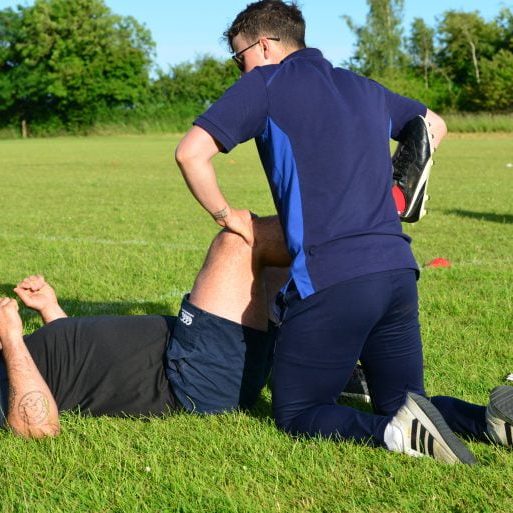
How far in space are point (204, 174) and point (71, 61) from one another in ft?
242

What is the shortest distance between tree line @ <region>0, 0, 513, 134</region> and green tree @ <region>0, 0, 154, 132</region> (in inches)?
3.3

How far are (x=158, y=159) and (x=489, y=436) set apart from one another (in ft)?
90.0

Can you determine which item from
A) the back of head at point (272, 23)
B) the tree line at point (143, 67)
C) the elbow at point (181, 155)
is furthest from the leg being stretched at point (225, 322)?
the tree line at point (143, 67)

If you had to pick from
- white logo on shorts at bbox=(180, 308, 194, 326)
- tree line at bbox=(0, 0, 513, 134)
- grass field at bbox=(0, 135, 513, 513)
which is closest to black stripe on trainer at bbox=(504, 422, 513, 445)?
grass field at bbox=(0, 135, 513, 513)

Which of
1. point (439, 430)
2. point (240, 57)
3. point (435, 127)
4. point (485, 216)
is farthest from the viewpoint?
point (485, 216)

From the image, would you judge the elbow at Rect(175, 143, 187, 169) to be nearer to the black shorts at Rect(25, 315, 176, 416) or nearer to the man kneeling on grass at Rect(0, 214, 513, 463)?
the man kneeling on grass at Rect(0, 214, 513, 463)

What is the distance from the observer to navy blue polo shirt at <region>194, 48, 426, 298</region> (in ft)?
10.9

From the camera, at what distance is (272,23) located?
354cm

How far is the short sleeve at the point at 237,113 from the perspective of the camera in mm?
3279

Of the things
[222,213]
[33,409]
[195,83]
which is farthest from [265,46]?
[195,83]

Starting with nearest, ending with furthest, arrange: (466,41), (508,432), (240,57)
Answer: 1. (508,432)
2. (240,57)
3. (466,41)

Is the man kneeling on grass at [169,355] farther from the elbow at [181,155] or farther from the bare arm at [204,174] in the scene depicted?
the elbow at [181,155]

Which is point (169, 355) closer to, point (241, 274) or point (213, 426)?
point (213, 426)

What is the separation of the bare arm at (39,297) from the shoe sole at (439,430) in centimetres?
203
